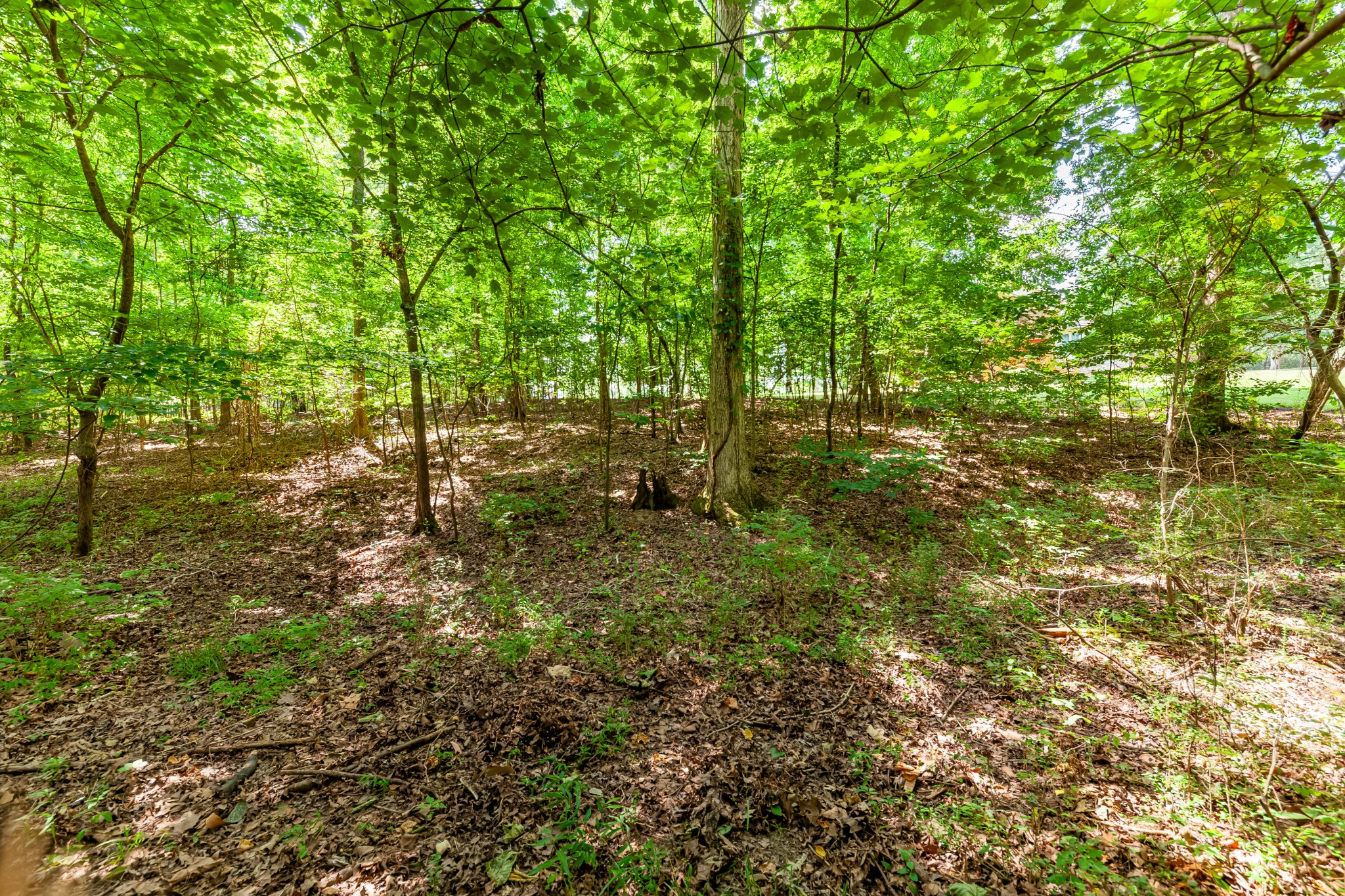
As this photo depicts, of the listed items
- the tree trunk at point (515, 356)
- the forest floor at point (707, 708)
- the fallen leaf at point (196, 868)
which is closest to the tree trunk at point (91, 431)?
the forest floor at point (707, 708)

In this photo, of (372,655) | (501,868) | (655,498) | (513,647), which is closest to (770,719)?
(501,868)

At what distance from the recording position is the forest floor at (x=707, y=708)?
2053mm

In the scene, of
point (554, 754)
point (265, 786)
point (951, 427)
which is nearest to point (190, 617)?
point (265, 786)

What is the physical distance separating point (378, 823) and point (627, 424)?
34.0 feet

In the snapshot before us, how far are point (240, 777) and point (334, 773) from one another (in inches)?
19.8

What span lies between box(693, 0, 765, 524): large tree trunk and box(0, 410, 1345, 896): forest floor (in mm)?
611

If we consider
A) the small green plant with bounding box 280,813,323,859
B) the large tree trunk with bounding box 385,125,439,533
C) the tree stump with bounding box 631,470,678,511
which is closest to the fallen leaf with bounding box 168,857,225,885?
the small green plant with bounding box 280,813,323,859

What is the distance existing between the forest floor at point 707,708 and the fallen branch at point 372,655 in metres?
0.03

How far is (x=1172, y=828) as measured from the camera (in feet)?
6.77

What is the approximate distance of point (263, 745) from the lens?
8.95 feet

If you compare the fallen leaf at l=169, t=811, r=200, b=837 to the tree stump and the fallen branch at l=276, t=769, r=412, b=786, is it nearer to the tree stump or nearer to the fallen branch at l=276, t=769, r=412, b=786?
the fallen branch at l=276, t=769, r=412, b=786

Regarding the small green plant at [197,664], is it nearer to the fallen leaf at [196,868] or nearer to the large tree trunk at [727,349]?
the fallen leaf at [196,868]

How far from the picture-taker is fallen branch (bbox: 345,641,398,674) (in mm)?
3559

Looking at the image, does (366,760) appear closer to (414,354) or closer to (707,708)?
(707,708)
